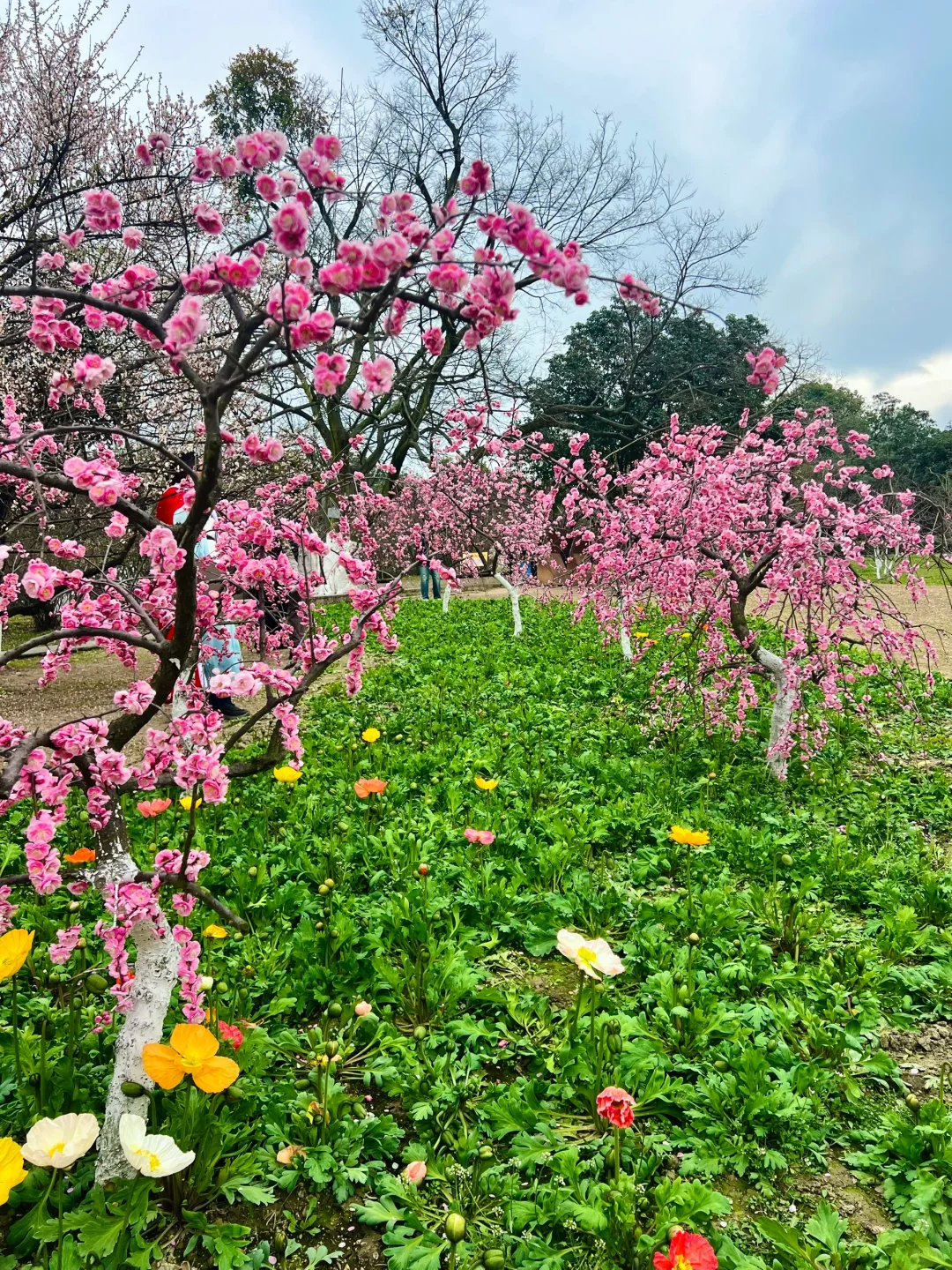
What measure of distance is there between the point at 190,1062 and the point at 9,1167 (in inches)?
12.8

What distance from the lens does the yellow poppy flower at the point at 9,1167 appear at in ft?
3.78

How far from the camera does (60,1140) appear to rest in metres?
1.29

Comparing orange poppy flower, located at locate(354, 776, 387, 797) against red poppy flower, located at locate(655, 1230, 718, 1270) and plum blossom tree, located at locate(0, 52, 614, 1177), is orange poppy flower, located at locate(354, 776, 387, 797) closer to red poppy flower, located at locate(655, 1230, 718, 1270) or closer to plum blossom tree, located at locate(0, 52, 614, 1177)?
plum blossom tree, located at locate(0, 52, 614, 1177)

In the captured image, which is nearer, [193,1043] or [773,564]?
[193,1043]

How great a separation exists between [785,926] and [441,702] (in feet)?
13.3

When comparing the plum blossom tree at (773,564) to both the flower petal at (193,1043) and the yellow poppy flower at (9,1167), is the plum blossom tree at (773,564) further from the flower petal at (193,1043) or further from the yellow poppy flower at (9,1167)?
the yellow poppy flower at (9,1167)

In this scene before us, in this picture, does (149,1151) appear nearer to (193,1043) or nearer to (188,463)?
(193,1043)

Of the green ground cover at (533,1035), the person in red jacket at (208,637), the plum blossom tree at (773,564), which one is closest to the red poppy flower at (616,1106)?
the green ground cover at (533,1035)

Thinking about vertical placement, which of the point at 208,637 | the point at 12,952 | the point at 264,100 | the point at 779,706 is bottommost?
the point at 12,952

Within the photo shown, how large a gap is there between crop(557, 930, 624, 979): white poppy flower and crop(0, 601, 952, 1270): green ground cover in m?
0.39

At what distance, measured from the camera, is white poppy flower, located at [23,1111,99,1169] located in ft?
4.12

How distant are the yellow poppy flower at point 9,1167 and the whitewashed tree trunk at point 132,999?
0.41 meters

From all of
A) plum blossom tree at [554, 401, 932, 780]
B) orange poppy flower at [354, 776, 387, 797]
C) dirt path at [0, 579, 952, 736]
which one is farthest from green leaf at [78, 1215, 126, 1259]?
dirt path at [0, 579, 952, 736]

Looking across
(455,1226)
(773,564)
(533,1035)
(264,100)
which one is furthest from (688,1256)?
(264,100)
